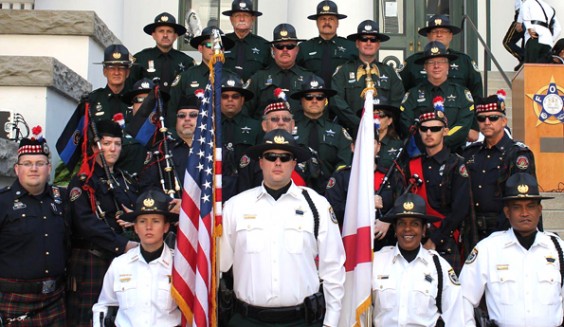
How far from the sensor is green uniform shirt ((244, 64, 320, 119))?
10.1 m

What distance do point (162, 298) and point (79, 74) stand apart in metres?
5.93

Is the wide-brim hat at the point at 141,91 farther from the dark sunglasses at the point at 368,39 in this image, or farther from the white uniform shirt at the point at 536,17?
the white uniform shirt at the point at 536,17

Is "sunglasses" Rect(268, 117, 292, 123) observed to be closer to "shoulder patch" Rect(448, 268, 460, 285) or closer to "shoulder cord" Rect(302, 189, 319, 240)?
"shoulder cord" Rect(302, 189, 319, 240)

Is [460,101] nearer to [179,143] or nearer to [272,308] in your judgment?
[179,143]

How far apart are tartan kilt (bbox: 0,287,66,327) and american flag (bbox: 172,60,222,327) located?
1.34 metres

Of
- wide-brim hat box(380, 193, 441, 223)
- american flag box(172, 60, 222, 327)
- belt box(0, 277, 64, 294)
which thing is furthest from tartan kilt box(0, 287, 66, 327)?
wide-brim hat box(380, 193, 441, 223)

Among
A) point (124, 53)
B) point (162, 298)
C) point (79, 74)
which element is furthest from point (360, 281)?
point (79, 74)

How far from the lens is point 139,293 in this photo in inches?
262

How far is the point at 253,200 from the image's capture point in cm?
665

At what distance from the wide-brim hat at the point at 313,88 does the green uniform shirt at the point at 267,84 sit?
581 mm

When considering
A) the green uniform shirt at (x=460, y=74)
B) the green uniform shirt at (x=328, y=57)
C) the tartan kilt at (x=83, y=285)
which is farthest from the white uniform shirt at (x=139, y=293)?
the green uniform shirt at (x=460, y=74)

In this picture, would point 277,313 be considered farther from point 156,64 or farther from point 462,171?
point 156,64

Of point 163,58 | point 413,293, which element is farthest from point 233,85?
point 413,293

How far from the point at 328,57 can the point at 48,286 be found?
203 inches
